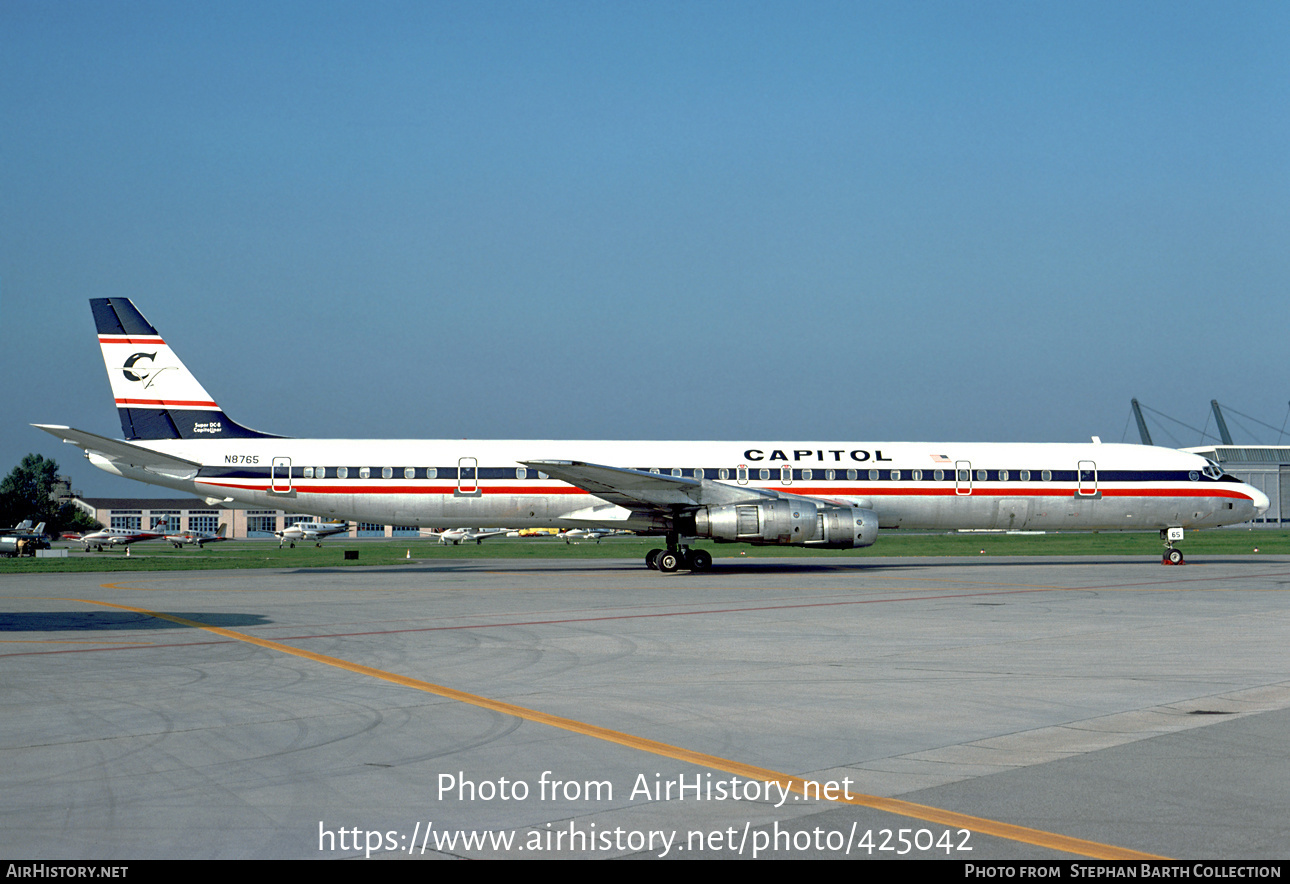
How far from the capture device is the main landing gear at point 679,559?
2973cm

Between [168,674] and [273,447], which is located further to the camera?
[273,447]

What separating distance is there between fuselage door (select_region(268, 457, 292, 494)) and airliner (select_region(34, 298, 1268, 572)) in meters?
0.04

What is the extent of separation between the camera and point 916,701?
29.9 feet

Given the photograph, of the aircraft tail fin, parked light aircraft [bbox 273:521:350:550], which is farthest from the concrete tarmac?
parked light aircraft [bbox 273:521:350:550]

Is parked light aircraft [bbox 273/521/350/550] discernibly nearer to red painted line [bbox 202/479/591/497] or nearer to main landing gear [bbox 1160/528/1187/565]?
red painted line [bbox 202/479/591/497]

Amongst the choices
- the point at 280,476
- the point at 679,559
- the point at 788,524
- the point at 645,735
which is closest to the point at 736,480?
the point at 679,559

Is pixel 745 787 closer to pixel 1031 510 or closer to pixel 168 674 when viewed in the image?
pixel 168 674

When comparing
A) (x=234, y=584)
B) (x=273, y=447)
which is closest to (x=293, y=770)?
(x=234, y=584)

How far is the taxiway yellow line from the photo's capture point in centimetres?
499

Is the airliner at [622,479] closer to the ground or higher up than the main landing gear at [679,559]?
higher up

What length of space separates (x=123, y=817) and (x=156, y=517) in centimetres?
16469

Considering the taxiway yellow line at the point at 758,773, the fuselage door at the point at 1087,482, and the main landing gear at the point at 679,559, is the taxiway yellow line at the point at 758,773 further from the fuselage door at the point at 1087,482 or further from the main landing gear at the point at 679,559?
the fuselage door at the point at 1087,482

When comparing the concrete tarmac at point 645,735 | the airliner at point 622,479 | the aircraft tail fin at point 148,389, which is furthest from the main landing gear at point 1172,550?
the aircraft tail fin at point 148,389

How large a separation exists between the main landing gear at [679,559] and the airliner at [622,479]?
0.15ft
